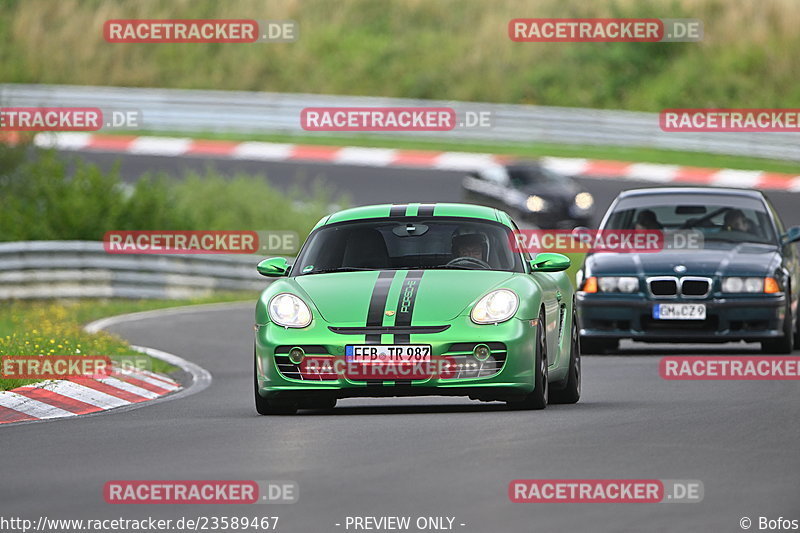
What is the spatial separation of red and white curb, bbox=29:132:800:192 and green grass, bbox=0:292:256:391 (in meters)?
11.9

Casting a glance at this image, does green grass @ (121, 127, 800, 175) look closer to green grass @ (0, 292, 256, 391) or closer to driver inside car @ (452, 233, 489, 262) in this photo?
green grass @ (0, 292, 256, 391)

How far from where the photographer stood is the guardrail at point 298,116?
4125cm

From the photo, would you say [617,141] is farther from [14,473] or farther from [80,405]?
[14,473]

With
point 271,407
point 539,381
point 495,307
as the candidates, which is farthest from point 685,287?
point 271,407

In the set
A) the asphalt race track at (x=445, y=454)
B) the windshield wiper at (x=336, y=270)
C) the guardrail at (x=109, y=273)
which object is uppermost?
the guardrail at (x=109, y=273)

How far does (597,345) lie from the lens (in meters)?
17.3

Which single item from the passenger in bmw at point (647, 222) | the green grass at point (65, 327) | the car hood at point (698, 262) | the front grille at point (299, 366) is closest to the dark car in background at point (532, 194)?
the green grass at point (65, 327)

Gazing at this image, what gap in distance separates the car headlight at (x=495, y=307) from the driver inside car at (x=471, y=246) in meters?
0.74

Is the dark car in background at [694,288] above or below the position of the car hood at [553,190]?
below

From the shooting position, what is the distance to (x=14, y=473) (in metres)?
9.12

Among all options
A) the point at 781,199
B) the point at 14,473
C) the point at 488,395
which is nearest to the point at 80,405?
the point at 488,395

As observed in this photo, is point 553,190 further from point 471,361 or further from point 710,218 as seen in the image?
point 471,361

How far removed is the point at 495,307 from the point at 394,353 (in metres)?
0.73

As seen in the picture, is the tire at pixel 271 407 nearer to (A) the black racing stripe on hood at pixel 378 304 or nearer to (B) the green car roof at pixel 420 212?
(A) the black racing stripe on hood at pixel 378 304
